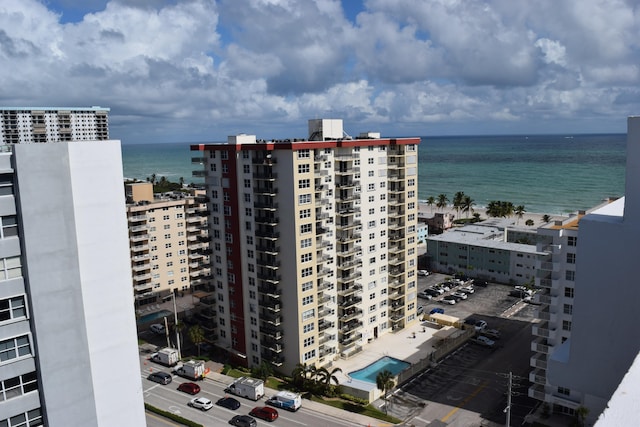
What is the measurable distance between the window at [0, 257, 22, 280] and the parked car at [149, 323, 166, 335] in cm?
5917

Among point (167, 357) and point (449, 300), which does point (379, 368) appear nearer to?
point (167, 357)

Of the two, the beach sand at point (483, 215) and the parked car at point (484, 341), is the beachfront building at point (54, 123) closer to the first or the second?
the parked car at point (484, 341)

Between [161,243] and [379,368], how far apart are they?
4526 centimetres

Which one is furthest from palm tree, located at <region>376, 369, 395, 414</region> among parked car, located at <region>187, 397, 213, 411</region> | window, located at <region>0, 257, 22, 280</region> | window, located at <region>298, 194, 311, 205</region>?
window, located at <region>0, 257, 22, 280</region>

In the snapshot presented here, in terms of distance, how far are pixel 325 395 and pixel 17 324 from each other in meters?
41.3

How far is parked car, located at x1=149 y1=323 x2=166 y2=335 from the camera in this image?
74625 mm

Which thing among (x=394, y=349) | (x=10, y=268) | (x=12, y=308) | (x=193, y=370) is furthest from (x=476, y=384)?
(x=10, y=268)

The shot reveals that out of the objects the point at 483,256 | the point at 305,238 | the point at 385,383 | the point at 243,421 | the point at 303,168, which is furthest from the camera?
the point at 483,256

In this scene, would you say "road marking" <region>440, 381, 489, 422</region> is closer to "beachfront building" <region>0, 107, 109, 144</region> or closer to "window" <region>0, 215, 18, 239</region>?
"window" <region>0, 215, 18, 239</region>

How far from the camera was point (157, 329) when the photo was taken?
7506cm

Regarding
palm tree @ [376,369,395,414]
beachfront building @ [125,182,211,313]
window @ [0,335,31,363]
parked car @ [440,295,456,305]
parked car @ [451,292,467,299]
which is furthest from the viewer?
parked car @ [451,292,467,299]

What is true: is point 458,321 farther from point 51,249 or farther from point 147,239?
point 51,249

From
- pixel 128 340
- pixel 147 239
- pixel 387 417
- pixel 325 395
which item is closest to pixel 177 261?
pixel 147 239

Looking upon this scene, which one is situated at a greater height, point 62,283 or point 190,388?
point 62,283
